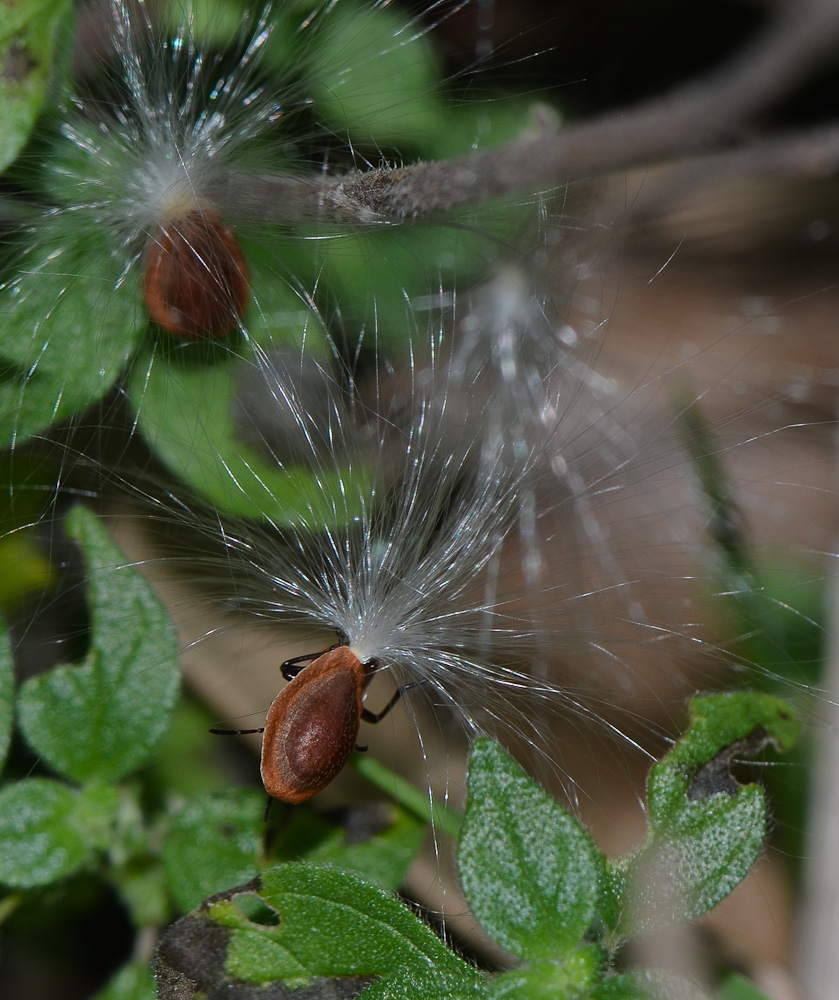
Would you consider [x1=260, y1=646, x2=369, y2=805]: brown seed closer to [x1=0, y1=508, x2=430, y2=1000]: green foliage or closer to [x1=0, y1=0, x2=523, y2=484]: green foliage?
[x1=0, y1=508, x2=430, y2=1000]: green foliage

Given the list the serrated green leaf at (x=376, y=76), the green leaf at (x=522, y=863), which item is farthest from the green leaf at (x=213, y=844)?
the serrated green leaf at (x=376, y=76)

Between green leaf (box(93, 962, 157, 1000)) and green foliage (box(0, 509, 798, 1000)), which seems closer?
green foliage (box(0, 509, 798, 1000))

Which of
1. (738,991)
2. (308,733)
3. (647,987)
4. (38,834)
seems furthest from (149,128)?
(738,991)

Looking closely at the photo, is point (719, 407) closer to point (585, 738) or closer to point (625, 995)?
point (585, 738)

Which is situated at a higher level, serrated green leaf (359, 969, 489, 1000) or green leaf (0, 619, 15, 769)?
green leaf (0, 619, 15, 769)

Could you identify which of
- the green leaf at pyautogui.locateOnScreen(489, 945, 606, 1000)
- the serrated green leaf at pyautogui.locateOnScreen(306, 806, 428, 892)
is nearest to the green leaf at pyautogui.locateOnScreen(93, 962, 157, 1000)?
the serrated green leaf at pyautogui.locateOnScreen(306, 806, 428, 892)
